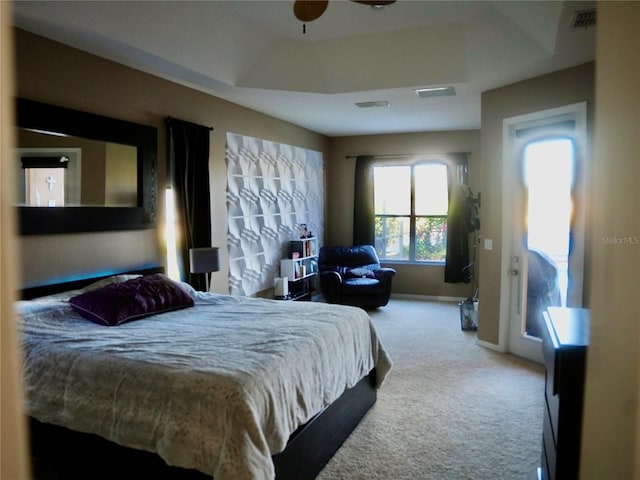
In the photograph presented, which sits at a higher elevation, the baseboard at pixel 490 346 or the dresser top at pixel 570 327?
the dresser top at pixel 570 327

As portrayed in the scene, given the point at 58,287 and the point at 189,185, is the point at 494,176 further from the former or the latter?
the point at 58,287

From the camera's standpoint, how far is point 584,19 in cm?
290

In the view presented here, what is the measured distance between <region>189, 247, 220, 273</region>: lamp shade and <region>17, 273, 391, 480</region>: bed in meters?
1.03

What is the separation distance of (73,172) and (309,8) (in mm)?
2071

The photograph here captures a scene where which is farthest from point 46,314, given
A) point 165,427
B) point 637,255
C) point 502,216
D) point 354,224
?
point 354,224

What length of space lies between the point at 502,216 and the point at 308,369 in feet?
9.64

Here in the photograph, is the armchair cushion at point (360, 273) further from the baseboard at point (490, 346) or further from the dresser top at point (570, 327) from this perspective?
the dresser top at point (570, 327)

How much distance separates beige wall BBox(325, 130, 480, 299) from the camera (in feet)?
23.4

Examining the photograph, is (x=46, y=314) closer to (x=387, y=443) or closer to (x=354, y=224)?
(x=387, y=443)

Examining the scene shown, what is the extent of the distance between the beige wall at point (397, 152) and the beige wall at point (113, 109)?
9.17 ft

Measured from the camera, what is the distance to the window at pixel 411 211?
7.34 meters

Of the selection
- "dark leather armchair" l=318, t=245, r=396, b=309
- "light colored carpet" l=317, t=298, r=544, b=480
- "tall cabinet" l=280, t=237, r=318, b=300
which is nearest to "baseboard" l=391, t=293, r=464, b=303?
"dark leather armchair" l=318, t=245, r=396, b=309

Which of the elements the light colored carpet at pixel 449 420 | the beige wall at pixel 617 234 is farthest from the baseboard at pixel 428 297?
the beige wall at pixel 617 234

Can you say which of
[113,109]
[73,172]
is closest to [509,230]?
[113,109]
